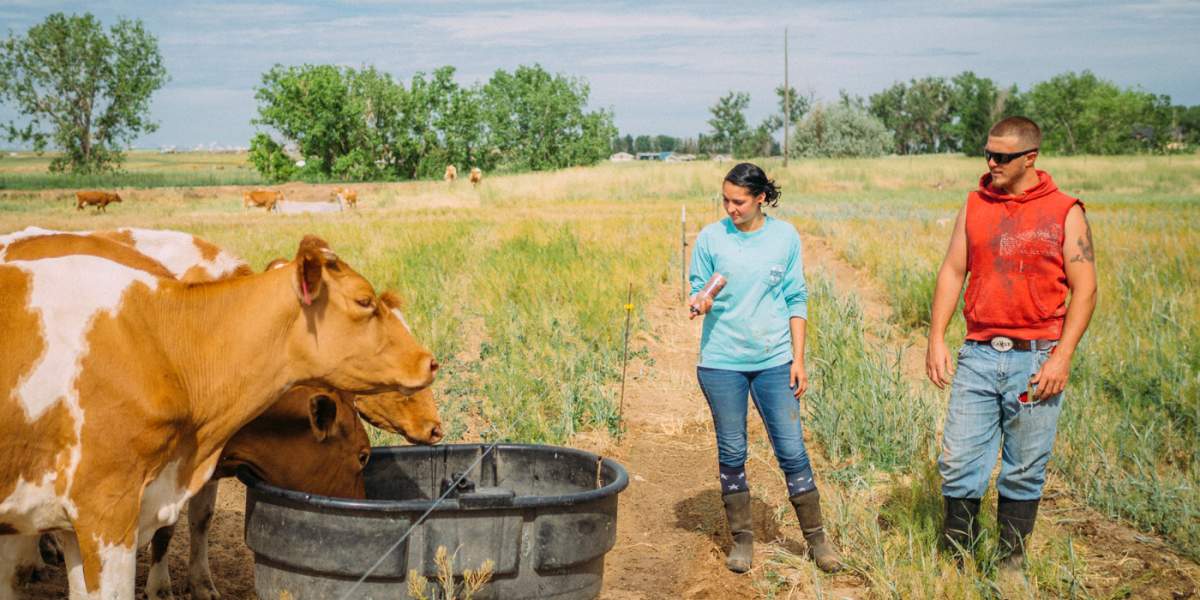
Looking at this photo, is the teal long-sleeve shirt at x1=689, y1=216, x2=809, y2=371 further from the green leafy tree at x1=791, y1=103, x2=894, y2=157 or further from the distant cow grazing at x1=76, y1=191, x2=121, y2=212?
the green leafy tree at x1=791, y1=103, x2=894, y2=157

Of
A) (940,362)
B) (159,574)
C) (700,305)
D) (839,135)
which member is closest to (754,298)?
(700,305)

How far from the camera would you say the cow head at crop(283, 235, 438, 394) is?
396 cm

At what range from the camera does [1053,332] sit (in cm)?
440

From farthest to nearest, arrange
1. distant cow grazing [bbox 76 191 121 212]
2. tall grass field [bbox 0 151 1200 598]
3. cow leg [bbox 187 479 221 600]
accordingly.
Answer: distant cow grazing [bbox 76 191 121 212]
tall grass field [bbox 0 151 1200 598]
cow leg [bbox 187 479 221 600]

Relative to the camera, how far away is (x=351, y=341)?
3.97m

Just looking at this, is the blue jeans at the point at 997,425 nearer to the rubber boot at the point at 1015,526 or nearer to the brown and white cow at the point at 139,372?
the rubber boot at the point at 1015,526

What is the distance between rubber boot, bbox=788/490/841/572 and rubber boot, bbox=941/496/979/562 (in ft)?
1.68

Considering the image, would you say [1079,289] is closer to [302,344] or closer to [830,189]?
[302,344]

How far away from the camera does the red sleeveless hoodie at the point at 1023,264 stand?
4.34 meters

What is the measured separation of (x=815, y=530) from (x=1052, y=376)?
131cm

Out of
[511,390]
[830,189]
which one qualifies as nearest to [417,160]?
A: [830,189]

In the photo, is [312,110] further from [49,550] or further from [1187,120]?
[1187,120]

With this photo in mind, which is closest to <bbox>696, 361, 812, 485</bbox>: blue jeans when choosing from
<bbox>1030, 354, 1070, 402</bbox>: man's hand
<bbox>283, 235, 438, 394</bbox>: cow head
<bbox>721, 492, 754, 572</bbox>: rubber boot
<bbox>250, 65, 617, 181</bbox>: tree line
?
<bbox>721, 492, 754, 572</bbox>: rubber boot

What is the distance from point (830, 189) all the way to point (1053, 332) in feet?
124
